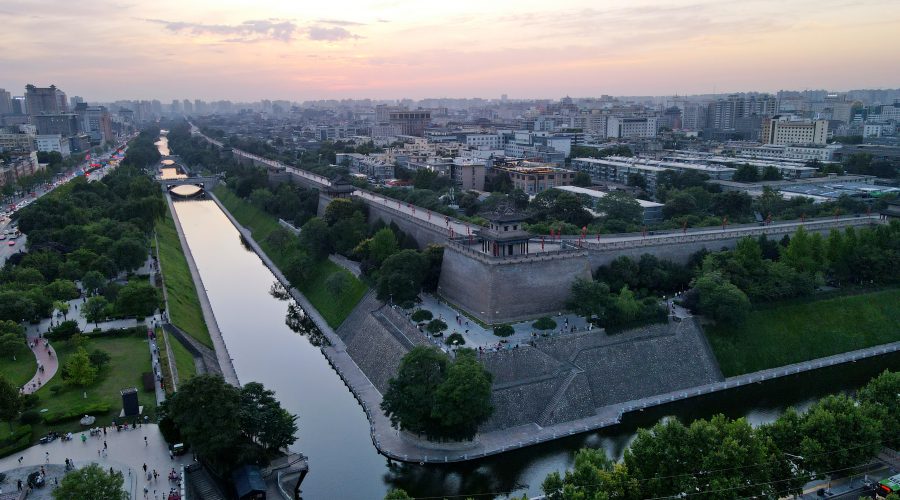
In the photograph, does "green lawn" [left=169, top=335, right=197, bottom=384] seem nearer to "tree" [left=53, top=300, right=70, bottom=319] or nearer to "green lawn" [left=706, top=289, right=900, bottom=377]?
"tree" [left=53, top=300, right=70, bottom=319]

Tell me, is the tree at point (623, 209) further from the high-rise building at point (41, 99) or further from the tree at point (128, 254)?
the high-rise building at point (41, 99)

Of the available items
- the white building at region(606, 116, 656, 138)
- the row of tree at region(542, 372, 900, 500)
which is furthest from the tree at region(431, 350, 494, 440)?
the white building at region(606, 116, 656, 138)

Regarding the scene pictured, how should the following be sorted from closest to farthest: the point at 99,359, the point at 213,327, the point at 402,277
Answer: the point at 99,359 < the point at 402,277 < the point at 213,327

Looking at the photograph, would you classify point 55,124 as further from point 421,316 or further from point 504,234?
point 504,234

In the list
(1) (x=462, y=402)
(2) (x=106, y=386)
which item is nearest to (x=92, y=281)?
(2) (x=106, y=386)

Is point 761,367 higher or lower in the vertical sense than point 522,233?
lower

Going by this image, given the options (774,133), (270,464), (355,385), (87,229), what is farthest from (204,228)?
(774,133)

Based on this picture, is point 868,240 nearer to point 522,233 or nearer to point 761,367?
point 761,367
